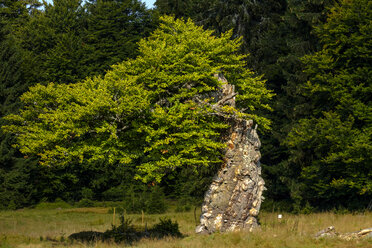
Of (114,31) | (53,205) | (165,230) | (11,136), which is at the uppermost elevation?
(114,31)

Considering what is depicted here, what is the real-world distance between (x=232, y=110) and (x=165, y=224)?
8269 millimetres

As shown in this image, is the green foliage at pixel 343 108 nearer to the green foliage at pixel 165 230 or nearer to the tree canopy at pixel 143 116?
the tree canopy at pixel 143 116

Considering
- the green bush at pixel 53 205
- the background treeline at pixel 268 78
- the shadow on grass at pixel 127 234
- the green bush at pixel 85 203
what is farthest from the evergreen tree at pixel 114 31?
the shadow on grass at pixel 127 234

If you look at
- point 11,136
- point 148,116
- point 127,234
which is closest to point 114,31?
point 11,136

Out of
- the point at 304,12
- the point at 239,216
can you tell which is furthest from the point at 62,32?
the point at 239,216

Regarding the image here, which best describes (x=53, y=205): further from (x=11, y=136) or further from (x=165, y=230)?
(x=165, y=230)

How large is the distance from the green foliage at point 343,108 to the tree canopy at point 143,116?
11.8 meters

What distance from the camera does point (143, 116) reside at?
2328 cm

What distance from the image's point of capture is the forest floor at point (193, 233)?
2062 cm

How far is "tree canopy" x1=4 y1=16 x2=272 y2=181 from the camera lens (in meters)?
22.6

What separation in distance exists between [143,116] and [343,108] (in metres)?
17.3

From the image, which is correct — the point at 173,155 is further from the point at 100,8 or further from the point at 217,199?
the point at 100,8

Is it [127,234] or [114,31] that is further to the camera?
[114,31]

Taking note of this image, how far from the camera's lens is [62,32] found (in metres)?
59.4
